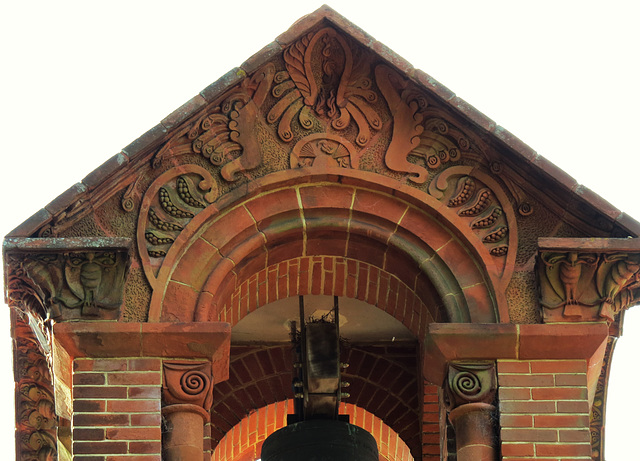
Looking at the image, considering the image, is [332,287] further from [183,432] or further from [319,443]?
[183,432]

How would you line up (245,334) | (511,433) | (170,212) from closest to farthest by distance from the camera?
(511,433) → (170,212) → (245,334)

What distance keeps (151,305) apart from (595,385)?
3242mm

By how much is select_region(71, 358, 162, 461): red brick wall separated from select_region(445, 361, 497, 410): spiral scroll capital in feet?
6.41

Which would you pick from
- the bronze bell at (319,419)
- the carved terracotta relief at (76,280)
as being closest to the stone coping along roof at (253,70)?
the carved terracotta relief at (76,280)

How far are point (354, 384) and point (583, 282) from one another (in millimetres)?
3534

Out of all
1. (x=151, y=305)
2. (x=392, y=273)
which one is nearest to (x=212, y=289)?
(x=151, y=305)

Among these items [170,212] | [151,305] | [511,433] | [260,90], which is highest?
[260,90]

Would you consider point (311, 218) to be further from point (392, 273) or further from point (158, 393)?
point (158, 393)

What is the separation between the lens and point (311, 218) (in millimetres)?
10852

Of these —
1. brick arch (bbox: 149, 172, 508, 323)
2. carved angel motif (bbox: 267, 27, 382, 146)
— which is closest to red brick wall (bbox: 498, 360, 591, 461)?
brick arch (bbox: 149, 172, 508, 323)

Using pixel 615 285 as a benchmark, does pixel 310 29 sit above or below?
above

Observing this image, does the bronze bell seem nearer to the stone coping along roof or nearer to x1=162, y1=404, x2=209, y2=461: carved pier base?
x1=162, y1=404, x2=209, y2=461: carved pier base

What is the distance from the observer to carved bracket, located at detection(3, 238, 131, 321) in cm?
1012

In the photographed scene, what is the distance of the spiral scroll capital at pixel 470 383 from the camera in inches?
397
